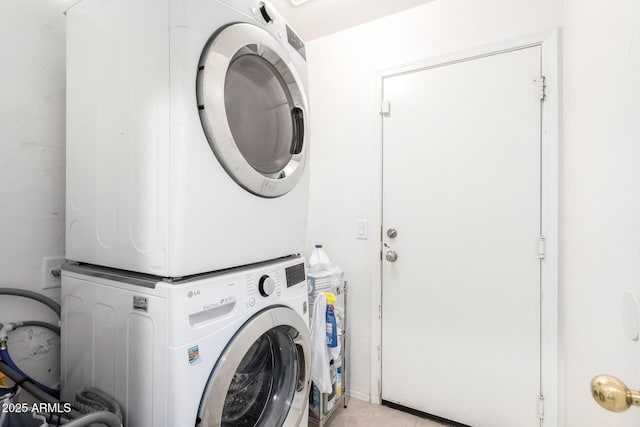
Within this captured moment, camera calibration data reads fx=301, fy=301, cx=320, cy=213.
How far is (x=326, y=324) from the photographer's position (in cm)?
164

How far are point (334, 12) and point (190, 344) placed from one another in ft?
6.55

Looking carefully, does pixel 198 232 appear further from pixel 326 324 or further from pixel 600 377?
pixel 326 324

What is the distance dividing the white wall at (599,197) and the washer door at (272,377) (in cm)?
88

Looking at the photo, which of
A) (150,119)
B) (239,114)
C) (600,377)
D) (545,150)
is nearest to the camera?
(600,377)

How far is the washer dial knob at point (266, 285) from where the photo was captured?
39.2 inches

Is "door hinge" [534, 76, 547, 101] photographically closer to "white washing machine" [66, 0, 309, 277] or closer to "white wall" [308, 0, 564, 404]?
"white wall" [308, 0, 564, 404]

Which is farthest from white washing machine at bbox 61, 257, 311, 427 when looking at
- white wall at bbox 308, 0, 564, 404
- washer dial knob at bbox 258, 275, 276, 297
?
white wall at bbox 308, 0, 564, 404

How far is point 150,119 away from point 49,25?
80cm

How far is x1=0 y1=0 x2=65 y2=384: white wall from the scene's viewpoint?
1045 millimetres

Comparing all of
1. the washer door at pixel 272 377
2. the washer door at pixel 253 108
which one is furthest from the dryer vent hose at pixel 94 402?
the washer door at pixel 253 108

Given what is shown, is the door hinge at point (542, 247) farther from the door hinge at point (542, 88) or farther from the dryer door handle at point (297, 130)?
the dryer door handle at point (297, 130)

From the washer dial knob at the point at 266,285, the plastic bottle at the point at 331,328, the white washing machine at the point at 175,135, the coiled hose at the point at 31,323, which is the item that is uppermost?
the white washing machine at the point at 175,135

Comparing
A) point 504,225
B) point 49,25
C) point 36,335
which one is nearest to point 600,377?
point 504,225

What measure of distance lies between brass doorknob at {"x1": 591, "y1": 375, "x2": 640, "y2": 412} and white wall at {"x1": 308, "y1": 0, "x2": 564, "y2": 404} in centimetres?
144
